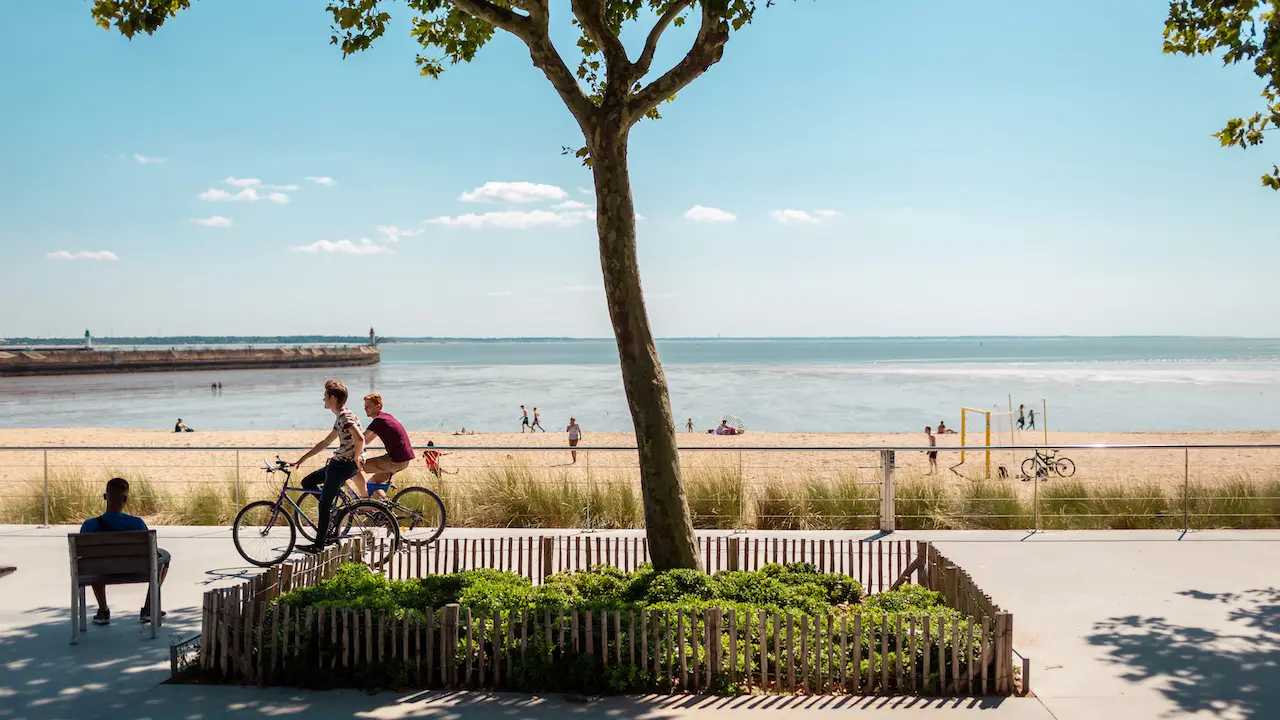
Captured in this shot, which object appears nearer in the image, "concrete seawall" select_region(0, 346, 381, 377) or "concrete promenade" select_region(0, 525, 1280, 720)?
"concrete promenade" select_region(0, 525, 1280, 720)

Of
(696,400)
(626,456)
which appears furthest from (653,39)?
(696,400)

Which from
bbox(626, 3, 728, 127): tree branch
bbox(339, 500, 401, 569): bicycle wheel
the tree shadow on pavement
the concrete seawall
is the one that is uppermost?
bbox(626, 3, 728, 127): tree branch

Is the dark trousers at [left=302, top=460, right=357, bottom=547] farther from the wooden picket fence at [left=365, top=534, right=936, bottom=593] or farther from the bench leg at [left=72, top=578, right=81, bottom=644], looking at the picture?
the bench leg at [left=72, top=578, right=81, bottom=644]

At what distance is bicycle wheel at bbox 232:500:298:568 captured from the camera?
950 cm

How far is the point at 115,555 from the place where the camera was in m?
6.98

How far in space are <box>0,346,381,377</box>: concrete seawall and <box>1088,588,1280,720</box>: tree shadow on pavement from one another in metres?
113

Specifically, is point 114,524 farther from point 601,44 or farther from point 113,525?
point 601,44

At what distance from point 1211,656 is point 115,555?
25.3ft

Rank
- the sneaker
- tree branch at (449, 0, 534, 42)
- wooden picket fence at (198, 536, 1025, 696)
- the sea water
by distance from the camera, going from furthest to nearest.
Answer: the sea water, tree branch at (449, 0, 534, 42), the sneaker, wooden picket fence at (198, 536, 1025, 696)

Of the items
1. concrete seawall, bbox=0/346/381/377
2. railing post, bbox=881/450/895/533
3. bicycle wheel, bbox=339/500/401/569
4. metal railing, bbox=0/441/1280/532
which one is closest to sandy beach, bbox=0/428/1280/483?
metal railing, bbox=0/441/1280/532

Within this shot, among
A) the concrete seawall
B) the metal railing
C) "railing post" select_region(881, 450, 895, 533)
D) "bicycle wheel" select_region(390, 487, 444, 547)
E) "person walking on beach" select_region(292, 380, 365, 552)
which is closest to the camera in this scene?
"person walking on beach" select_region(292, 380, 365, 552)

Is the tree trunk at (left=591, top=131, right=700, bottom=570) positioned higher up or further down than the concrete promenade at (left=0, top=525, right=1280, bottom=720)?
higher up

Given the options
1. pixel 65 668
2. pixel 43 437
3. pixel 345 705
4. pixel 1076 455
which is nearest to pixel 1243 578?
pixel 345 705

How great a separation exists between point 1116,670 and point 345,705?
16.0ft
